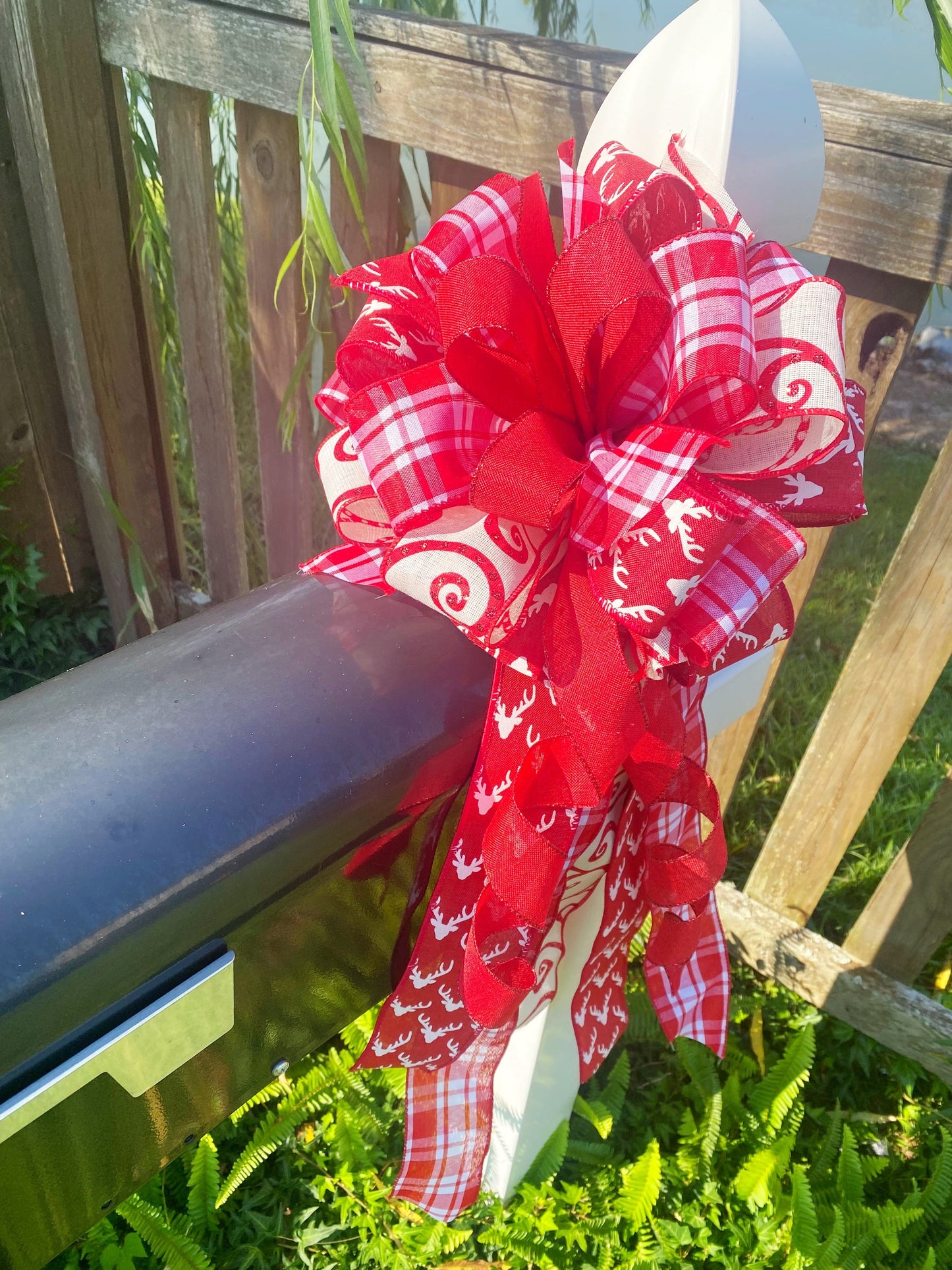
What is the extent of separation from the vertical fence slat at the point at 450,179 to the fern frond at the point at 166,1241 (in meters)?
1.54

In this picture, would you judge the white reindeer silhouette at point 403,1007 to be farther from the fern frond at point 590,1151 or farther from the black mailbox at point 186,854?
the fern frond at point 590,1151

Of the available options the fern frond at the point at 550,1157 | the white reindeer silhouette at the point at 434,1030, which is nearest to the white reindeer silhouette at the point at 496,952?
the white reindeer silhouette at the point at 434,1030

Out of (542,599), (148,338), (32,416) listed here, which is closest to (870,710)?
(542,599)

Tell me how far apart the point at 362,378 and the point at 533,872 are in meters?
0.39

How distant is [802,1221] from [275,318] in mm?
1739

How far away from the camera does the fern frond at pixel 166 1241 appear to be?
1223 mm

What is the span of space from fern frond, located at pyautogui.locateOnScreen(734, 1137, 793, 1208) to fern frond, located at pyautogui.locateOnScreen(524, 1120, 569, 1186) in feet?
0.99

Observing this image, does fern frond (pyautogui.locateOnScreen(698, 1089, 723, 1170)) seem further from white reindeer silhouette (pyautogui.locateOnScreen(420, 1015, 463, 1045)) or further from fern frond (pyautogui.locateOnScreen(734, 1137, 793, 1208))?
white reindeer silhouette (pyautogui.locateOnScreen(420, 1015, 463, 1045))

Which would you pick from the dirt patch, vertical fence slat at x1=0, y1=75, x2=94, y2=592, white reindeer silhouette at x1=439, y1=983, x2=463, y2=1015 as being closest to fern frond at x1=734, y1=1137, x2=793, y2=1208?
white reindeer silhouette at x1=439, y1=983, x2=463, y2=1015

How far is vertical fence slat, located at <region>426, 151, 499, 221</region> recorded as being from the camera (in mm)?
1405

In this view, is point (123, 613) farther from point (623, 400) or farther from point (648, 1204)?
point (623, 400)

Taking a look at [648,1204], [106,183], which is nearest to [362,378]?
[648,1204]

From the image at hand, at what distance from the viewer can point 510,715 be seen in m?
0.61

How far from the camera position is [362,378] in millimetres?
652
